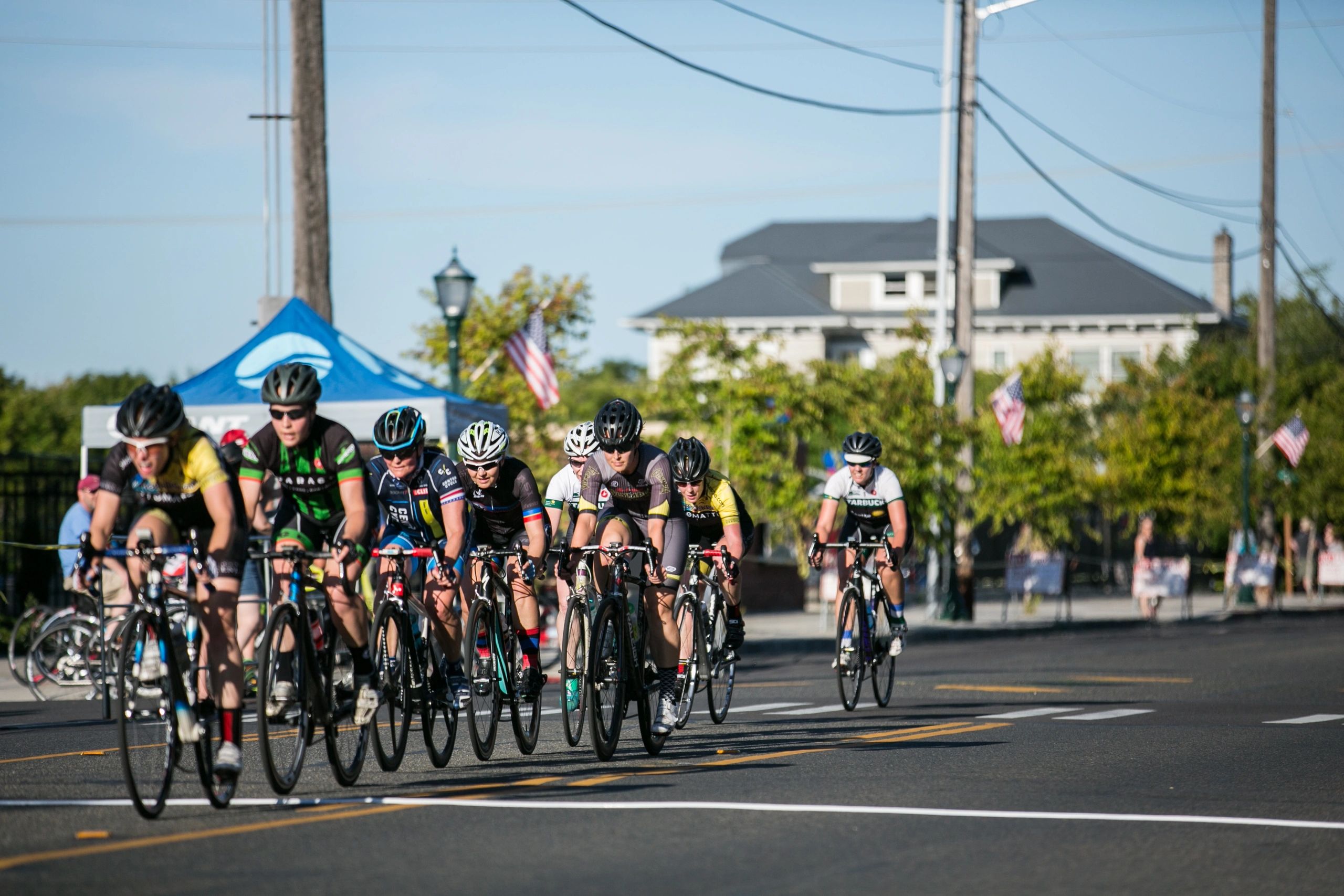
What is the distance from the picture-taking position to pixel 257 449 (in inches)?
326

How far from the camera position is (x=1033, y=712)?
43.6 ft

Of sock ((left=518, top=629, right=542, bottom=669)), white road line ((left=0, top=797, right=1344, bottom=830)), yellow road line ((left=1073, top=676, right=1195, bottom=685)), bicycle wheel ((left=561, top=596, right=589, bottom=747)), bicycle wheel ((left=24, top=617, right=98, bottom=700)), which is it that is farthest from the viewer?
yellow road line ((left=1073, top=676, right=1195, bottom=685))

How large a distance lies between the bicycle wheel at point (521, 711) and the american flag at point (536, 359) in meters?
12.4

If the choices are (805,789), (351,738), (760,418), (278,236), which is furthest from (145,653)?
(760,418)

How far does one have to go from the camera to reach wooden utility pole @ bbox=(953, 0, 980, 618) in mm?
28219

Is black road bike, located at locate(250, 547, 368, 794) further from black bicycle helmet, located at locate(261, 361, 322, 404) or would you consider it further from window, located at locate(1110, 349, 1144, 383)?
window, located at locate(1110, 349, 1144, 383)

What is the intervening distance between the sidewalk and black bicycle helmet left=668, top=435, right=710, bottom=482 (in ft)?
34.6

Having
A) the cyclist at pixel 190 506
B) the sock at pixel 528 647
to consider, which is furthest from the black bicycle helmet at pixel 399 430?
the cyclist at pixel 190 506

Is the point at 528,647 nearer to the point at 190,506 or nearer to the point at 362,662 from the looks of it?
the point at 362,662

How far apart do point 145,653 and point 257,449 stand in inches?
50.9

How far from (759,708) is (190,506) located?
21.8ft

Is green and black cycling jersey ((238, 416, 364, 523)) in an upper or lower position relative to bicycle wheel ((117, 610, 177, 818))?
upper

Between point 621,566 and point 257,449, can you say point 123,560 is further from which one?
point 621,566

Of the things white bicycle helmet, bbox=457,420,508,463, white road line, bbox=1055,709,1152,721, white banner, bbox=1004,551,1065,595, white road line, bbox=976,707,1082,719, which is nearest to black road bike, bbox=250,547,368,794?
white bicycle helmet, bbox=457,420,508,463
